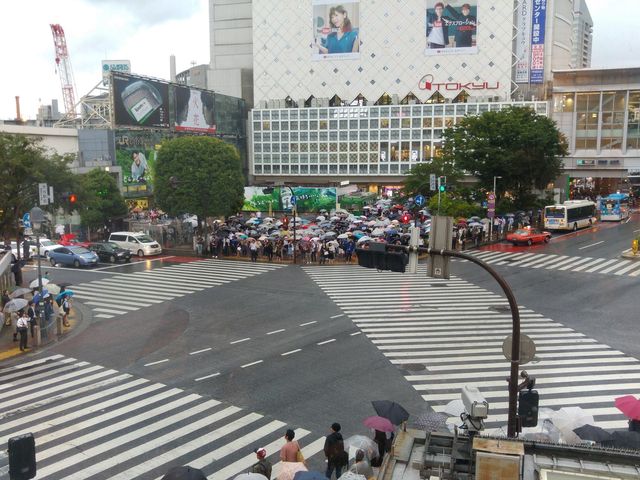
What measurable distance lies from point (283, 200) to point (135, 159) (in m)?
16.2

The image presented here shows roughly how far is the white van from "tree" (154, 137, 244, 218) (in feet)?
11.4

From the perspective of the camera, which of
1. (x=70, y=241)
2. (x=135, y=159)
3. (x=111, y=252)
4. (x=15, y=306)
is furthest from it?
(x=135, y=159)

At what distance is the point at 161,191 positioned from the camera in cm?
4253

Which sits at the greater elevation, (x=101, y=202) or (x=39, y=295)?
(x=101, y=202)

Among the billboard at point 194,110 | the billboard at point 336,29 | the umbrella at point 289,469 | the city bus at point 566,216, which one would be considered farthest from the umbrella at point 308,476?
the billboard at point 336,29

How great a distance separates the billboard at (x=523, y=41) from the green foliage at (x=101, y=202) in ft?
195

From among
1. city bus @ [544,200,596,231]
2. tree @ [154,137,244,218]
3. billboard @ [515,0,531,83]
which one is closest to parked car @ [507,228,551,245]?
city bus @ [544,200,596,231]

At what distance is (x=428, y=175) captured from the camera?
51219 mm

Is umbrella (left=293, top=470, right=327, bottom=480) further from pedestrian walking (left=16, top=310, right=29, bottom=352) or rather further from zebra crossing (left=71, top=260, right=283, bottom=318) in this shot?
zebra crossing (left=71, top=260, right=283, bottom=318)

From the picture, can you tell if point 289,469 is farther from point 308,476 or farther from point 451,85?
point 451,85

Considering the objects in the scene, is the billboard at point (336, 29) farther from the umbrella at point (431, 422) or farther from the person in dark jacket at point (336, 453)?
the person in dark jacket at point (336, 453)

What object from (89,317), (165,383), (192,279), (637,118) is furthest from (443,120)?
(165,383)

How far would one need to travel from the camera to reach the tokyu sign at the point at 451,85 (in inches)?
3118

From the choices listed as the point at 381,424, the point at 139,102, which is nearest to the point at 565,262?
the point at 381,424
